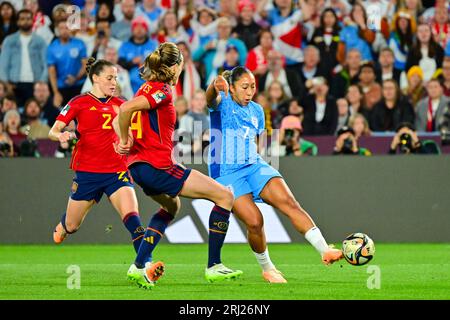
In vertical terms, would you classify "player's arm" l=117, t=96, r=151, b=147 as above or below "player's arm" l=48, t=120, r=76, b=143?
above

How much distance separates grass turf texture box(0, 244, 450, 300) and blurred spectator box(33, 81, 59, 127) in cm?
270

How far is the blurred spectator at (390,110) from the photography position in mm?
17125

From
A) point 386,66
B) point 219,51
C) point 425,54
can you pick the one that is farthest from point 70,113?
point 425,54

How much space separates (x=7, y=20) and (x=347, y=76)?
20.1ft

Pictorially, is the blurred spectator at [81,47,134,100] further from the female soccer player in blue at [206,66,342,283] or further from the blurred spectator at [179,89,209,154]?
the female soccer player in blue at [206,66,342,283]

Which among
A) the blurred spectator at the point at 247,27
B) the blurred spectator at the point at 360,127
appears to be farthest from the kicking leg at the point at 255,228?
the blurred spectator at the point at 247,27

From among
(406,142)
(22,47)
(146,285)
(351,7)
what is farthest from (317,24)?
(146,285)

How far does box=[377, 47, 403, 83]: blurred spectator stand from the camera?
58.7 ft

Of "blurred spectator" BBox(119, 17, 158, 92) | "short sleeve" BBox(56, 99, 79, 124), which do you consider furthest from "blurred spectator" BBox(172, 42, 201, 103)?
"short sleeve" BBox(56, 99, 79, 124)

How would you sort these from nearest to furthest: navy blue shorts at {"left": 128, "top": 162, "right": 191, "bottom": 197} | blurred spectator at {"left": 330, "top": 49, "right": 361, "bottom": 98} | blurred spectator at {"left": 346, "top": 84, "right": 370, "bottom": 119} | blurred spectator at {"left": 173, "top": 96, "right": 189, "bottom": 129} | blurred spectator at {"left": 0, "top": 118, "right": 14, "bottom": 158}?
navy blue shorts at {"left": 128, "top": 162, "right": 191, "bottom": 197} < blurred spectator at {"left": 0, "top": 118, "right": 14, "bottom": 158} < blurred spectator at {"left": 173, "top": 96, "right": 189, "bottom": 129} < blurred spectator at {"left": 346, "top": 84, "right": 370, "bottom": 119} < blurred spectator at {"left": 330, "top": 49, "right": 361, "bottom": 98}

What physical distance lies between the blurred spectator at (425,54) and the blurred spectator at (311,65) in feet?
5.08

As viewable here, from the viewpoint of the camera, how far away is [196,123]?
1672 cm

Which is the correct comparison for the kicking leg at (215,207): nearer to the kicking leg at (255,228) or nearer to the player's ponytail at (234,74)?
the kicking leg at (255,228)

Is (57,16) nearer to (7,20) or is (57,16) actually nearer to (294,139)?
(7,20)
